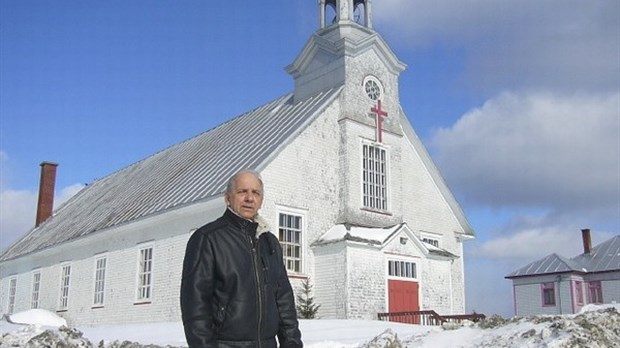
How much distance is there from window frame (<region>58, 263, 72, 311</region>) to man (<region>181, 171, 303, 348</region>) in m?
22.5

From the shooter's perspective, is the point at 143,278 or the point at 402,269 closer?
the point at 402,269

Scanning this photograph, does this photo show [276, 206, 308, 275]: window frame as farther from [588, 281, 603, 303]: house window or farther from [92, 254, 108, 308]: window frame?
[588, 281, 603, 303]: house window

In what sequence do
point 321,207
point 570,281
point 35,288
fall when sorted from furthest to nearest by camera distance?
point 570,281
point 35,288
point 321,207

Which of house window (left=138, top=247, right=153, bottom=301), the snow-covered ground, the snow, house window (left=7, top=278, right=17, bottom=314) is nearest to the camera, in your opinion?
the snow-covered ground

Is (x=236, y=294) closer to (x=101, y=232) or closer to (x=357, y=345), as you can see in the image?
(x=357, y=345)

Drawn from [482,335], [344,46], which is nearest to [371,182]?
[344,46]

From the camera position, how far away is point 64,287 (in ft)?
81.4

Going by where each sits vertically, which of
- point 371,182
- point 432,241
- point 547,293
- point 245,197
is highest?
point 371,182

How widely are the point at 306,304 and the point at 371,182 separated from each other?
4463 millimetres

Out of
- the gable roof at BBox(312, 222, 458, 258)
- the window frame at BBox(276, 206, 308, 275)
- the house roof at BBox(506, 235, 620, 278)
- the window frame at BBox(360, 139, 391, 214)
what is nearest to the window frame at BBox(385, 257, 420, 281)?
the gable roof at BBox(312, 222, 458, 258)

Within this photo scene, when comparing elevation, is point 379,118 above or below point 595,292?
above

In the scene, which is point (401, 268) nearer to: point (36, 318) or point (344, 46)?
point (344, 46)

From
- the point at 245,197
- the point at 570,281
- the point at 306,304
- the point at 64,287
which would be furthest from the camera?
the point at 570,281

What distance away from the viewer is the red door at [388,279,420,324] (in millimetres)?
17766
